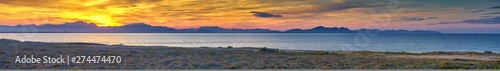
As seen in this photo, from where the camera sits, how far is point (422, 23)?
1176 centimetres

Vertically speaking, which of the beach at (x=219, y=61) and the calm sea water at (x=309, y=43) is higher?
the beach at (x=219, y=61)

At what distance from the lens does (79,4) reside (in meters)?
8.60

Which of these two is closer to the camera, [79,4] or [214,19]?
[79,4]

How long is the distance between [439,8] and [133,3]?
717 cm

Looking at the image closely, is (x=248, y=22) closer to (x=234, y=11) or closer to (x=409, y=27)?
(x=234, y=11)

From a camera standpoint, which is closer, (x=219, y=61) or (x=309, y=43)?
(x=219, y=61)

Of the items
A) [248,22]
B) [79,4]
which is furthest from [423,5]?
[79,4]

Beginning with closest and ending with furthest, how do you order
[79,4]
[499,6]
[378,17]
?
[79,4], [378,17], [499,6]

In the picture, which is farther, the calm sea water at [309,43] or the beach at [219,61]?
the calm sea water at [309,43]

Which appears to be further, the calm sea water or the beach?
the calm sea water

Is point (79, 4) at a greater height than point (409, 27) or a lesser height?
greater

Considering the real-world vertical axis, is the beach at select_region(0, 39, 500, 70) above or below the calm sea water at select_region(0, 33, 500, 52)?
above

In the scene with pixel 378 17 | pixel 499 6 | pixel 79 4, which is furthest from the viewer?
pixel 499 6

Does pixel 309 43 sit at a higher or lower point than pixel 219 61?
lower
